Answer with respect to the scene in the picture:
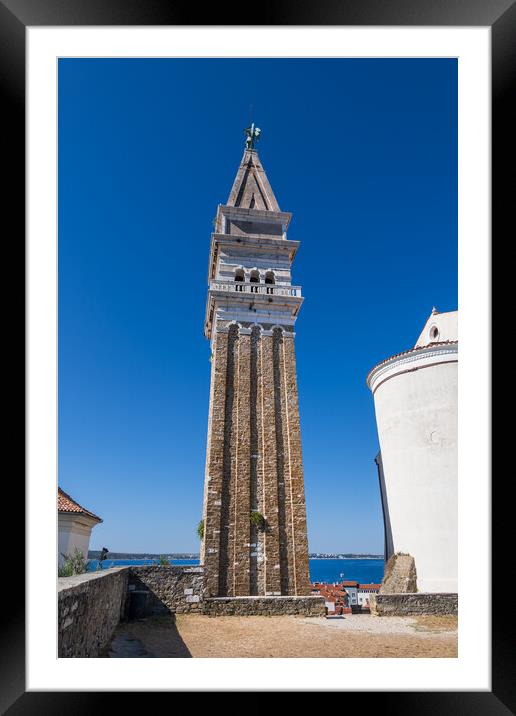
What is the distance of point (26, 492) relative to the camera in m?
4.51

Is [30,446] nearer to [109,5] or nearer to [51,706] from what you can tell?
[51,706]

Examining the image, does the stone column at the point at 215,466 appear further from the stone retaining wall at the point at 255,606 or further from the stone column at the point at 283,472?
the stone column at the point at 283,472

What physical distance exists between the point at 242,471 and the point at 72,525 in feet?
17.9

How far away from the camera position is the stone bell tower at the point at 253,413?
17.2m

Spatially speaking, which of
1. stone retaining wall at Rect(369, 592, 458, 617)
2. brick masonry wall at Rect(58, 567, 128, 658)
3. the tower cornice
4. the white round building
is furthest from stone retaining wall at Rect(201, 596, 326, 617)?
the tower cornice

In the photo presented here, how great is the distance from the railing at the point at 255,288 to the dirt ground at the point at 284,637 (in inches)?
434

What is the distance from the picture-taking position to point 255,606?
51.6 ft

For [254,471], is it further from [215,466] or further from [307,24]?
[307,24]

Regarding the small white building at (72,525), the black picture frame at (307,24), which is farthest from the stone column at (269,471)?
the black picture frame at (307,24)

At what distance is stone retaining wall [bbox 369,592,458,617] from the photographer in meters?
15.8

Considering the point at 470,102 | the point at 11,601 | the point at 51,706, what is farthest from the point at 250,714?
the point at 470,102

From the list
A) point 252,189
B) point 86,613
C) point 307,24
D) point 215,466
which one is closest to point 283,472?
point 215,466

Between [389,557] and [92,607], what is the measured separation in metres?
14.8

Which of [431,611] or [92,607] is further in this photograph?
[431,611]
